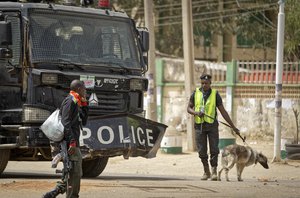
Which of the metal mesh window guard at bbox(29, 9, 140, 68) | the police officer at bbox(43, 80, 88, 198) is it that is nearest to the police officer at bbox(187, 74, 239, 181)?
the metal mesh window guard at bbox(29, 9, 140, 68)

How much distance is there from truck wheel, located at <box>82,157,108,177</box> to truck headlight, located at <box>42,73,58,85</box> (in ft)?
7.49

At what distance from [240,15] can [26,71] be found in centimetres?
2263

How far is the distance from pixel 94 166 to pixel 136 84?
6.08 feet

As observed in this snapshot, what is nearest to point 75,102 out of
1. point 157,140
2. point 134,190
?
point 134,190

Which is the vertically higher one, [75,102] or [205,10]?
[205,10]

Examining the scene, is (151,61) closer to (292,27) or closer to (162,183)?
(292,27)

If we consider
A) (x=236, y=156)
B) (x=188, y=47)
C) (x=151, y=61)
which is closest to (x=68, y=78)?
(x=236, y=156)

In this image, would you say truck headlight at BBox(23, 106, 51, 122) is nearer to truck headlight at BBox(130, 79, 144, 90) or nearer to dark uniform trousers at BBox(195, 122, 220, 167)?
truck headlight at BBox(130, 79, 144, 90)

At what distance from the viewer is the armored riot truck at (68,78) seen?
14734 millimetres

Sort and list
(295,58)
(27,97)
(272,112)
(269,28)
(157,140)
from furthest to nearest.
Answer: (269,28) → (295,58) → (272,112) → (157,140) → (27,97)

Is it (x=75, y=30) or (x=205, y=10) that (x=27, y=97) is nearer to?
(x=75, y=30)

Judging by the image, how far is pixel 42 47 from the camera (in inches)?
590

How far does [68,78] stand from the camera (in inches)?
585

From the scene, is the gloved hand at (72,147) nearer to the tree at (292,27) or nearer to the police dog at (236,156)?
the police dog at (236,156)
